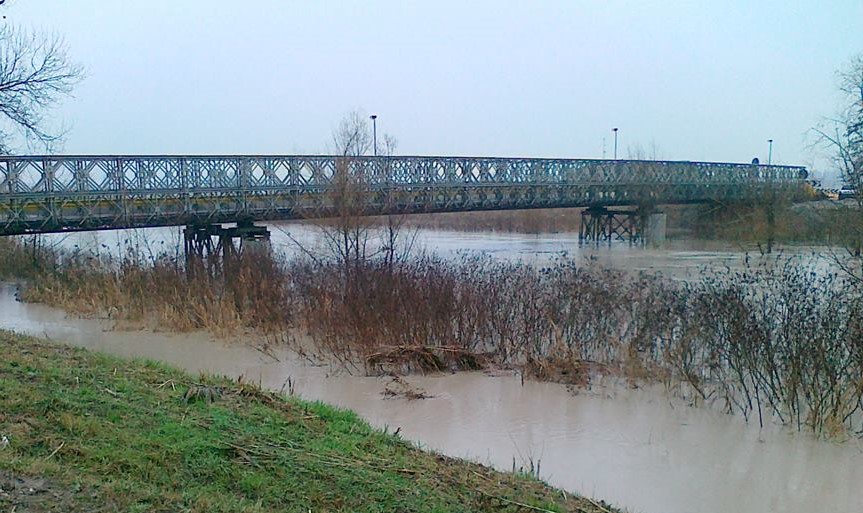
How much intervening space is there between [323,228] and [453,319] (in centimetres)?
757

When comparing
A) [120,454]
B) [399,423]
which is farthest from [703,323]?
[120,454]

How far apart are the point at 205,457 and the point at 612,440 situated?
6.73 metres

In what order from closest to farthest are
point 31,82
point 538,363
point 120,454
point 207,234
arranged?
point 120,454 < point 538,363 < point 31,82 < point 207,234

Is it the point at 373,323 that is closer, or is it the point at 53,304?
the point at 373,323

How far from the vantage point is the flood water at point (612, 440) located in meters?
8.79

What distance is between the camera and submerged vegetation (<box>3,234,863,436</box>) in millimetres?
11578

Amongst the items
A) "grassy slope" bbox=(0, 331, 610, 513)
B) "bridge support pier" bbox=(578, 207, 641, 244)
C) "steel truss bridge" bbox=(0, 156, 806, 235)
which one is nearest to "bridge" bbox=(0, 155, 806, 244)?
"steel truss bridge" bbox=(0, 156, 806, 235)

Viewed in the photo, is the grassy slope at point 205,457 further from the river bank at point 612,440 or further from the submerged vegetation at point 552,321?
the submerged vegetation at point 552,321

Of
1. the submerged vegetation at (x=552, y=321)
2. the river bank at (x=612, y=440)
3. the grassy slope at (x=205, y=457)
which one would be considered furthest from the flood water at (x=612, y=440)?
the grassy slope at (x=205, y=457)

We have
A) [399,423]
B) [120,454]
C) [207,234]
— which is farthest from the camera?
[207,234]

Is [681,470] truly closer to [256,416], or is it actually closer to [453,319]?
[256,416]

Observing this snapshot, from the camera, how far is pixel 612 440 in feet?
35.1

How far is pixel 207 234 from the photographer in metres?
27.3

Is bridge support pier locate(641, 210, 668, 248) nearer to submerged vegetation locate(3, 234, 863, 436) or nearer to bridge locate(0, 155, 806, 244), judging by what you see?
bridge locate(0, 155, 806, 244)
